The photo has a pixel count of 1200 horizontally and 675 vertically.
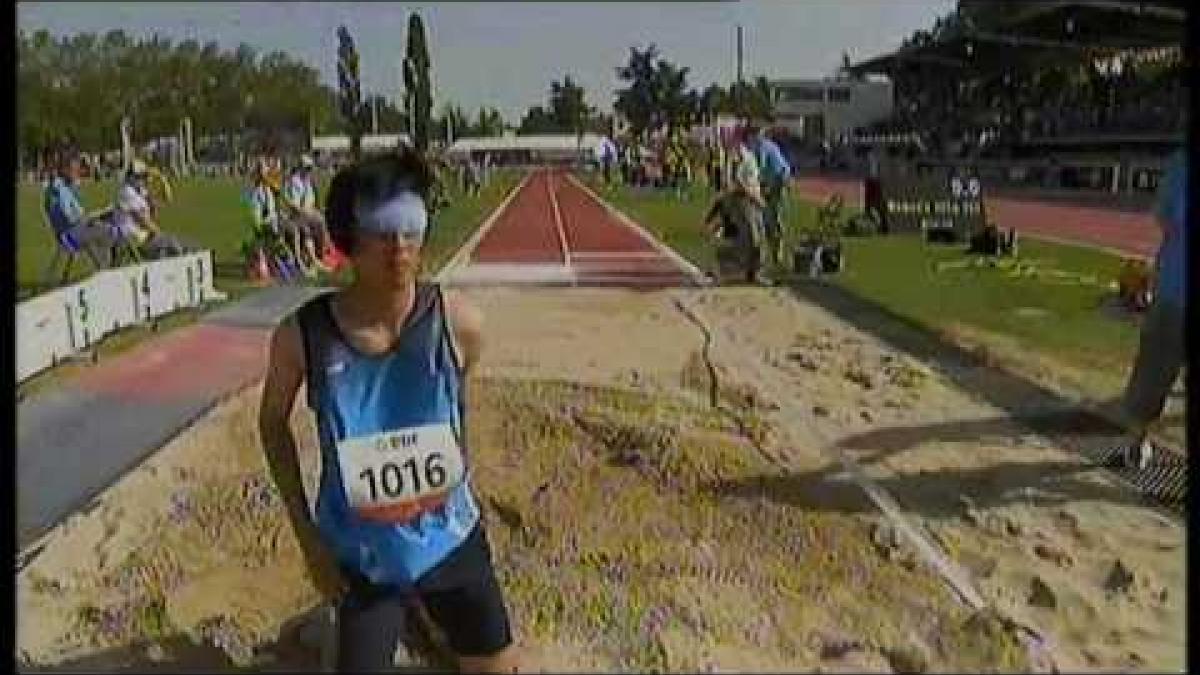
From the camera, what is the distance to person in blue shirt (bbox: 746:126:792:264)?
9651 mm

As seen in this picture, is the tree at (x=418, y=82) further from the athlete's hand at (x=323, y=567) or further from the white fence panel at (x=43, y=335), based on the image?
the white fence panel at (x=43, y=335)

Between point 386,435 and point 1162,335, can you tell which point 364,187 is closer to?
point 386,435

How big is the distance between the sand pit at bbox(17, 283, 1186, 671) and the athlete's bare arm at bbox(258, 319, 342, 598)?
0.50m

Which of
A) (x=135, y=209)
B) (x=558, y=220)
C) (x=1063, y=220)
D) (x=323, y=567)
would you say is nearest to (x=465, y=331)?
(x=323, y=567)

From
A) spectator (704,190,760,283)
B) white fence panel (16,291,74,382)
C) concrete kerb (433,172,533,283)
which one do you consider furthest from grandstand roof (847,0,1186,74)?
spectator (704,190,760,283)

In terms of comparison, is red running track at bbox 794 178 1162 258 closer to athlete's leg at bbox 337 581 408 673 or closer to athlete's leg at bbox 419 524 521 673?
athlete's leg at bbox 419 524 521 673

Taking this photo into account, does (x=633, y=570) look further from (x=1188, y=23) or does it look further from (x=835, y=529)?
(x=1188, y=23)

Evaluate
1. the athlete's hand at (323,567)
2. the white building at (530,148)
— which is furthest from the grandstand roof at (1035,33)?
the athlete's hand at (323,567)

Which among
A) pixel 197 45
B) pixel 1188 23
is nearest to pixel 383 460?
pixel 197 45

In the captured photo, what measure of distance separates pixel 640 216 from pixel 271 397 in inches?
280

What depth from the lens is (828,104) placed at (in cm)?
679

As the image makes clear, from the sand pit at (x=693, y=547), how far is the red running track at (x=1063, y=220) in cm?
810

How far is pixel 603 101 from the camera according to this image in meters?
4.38

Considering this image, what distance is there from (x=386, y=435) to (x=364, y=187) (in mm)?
505
